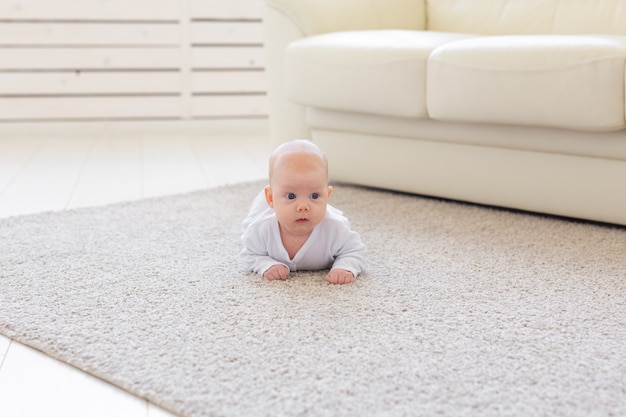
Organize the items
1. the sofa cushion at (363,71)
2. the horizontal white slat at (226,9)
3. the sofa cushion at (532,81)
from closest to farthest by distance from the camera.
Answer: the sofa cushion at (532,81), the sofa cushion at (363,71), the horizontal white slat at (226,9)

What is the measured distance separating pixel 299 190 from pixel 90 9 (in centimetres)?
240

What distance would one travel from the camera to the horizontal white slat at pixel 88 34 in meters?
3.44

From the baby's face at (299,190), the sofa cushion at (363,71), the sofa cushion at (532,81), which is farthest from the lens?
the sofa cushion at (363,71)

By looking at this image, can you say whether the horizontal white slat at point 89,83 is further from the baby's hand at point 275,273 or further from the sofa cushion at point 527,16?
the baby's hand at point 275,273

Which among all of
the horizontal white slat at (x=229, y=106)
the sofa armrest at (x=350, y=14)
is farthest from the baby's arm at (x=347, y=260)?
the horizontal white slat at (x=229, y=106)

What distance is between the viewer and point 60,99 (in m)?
3.54

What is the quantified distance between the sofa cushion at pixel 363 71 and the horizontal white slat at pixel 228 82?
147 centimetres

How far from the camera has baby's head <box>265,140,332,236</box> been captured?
4.71 feet

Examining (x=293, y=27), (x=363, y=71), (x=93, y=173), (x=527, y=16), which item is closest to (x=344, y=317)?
(x=363, y=71)

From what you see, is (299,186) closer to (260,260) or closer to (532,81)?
(260,260)

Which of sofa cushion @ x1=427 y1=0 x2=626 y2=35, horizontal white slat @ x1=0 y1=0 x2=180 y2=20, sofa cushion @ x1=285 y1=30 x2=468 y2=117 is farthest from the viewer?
horizontal white slat @ x1=0 y1=0 x2=180 y2=20

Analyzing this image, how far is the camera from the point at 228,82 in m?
3.70

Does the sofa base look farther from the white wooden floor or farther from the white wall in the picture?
the white wall

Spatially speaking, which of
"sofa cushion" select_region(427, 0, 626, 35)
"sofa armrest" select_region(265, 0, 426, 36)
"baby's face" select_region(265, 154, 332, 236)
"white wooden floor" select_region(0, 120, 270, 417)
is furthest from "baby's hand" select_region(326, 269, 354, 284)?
"sofa cushion" select_region(427, 0, 626, 35)
